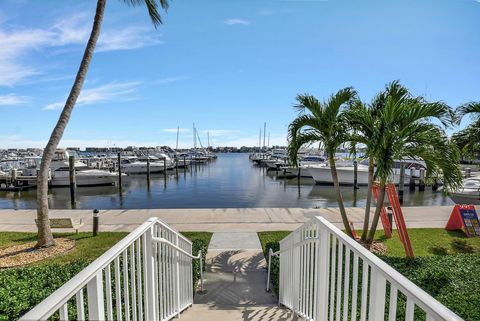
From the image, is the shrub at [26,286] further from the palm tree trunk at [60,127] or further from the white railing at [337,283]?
the palm tree trunk at [60,127]

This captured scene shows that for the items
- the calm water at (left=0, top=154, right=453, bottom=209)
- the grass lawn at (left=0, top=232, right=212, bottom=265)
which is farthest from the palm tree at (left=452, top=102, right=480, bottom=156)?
the calm water at (left=0, top=154, right=453, bottom=209)

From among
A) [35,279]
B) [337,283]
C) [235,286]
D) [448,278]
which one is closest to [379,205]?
[448,278]

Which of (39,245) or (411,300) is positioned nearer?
(411,300)

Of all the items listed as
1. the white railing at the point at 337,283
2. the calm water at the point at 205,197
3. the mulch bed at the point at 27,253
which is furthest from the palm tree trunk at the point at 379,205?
the calm water at the point at 205,197

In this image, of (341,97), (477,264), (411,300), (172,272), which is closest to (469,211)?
(477,264)

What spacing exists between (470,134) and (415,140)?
11.1 ft

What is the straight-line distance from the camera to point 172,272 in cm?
389

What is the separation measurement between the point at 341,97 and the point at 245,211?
6834mm

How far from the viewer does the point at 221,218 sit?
12000mm

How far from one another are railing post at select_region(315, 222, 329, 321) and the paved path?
7.19m

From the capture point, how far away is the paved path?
35.4 ft

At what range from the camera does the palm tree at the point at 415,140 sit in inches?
271

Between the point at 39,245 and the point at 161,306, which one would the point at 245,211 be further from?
the point at 161,306

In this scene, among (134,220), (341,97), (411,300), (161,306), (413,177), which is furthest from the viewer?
(413,177)
